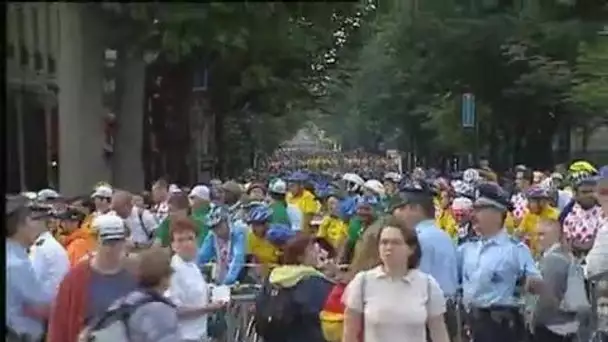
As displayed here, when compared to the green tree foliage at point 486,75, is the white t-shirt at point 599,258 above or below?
below

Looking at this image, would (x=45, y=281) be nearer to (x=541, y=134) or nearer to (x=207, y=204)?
(x=207, y=204)

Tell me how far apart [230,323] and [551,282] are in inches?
127

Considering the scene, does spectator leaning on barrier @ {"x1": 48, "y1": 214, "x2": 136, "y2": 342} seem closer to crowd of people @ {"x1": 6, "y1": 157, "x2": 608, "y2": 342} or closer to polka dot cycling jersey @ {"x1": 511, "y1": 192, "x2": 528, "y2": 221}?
crowd of people @ {"x1": 6, "y1": 157, "x2": 608, "y2": 342}

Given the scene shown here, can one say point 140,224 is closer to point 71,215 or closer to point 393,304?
point 71,215

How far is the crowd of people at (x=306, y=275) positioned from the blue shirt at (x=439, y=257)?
0.03ft

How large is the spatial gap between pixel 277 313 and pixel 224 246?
4506mm

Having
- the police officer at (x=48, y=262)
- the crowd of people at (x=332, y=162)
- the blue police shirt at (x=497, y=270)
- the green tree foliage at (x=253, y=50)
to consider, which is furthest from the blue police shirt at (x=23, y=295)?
the crowd of people at (x=332, y=162)

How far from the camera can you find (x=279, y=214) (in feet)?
48.4

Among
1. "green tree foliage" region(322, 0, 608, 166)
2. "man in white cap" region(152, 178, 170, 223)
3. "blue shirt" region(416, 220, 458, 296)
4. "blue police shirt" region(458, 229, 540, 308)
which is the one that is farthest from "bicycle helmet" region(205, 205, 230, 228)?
"green tree foliage" region(322, 0, 608, 166)

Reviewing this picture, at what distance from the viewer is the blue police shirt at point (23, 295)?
8211 mm

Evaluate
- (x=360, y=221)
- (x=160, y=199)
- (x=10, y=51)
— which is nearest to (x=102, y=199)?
(x=360, y=221)

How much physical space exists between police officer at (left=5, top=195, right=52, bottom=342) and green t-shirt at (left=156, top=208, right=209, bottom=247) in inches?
66.6

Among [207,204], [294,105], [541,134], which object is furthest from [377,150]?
[207,204]

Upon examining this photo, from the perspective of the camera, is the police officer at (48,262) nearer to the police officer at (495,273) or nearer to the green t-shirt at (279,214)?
the police officer at (495,273)
